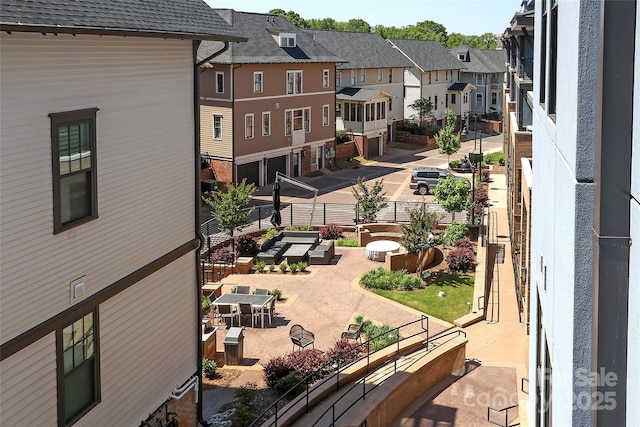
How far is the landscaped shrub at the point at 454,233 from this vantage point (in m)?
30.0

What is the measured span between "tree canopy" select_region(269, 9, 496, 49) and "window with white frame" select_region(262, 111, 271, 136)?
10081cm

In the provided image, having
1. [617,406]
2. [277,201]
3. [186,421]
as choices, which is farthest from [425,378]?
[277,201]

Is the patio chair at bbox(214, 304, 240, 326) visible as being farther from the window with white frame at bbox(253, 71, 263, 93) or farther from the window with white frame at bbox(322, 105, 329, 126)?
the window with white frame at bbox(322, 105, 329, 126)

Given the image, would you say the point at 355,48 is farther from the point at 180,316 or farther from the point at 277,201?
the point at 180,316

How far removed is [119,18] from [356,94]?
5275 cm

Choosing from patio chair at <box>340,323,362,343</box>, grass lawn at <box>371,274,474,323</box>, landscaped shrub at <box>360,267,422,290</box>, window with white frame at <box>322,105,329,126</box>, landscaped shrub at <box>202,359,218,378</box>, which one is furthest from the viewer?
window with white frame at <box>322,105,329,126</box>

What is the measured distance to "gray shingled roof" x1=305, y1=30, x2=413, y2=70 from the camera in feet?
216

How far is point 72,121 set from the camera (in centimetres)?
1005

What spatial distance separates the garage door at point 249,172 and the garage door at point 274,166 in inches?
47.2

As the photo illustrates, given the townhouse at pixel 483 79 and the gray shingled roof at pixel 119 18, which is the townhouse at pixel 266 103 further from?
the townhouse at pixel 483 79

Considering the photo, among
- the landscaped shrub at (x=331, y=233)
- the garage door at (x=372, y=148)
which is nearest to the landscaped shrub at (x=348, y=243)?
the landscaped shrub at (x=331, y=233)

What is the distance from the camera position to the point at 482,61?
290ft

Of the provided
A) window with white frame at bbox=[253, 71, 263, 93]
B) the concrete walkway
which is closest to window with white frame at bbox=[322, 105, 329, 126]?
window with white frame at bbox=[253, 71, 263, 93]

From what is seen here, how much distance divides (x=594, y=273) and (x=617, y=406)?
0.87m
